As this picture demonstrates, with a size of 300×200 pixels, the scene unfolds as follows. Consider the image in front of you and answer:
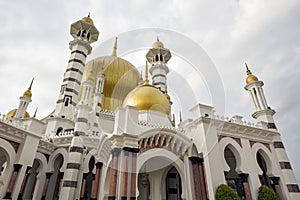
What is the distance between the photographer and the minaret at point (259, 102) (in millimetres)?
16359

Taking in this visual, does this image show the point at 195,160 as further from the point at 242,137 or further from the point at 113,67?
the point at 113,67

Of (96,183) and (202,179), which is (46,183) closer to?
(96,183)

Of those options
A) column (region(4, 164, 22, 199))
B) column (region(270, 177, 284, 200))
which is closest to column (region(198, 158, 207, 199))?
column (region(270, 177, 284, 200))

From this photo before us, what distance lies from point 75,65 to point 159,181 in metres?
16.4

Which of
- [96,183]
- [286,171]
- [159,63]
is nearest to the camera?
[96,183]

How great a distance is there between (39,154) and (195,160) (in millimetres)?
11654

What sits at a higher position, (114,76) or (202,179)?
(114,76)

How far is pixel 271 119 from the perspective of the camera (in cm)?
1638

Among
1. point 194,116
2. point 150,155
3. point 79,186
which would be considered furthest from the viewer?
point 79,186

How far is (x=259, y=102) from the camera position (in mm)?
17094

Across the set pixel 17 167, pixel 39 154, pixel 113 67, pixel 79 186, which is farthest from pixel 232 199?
pixel 113 67

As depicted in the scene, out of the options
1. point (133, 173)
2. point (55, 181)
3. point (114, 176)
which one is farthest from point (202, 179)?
point (55, 181)

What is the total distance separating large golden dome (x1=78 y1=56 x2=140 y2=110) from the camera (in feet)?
83.7

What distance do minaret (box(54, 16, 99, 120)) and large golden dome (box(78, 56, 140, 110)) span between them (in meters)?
2.08
